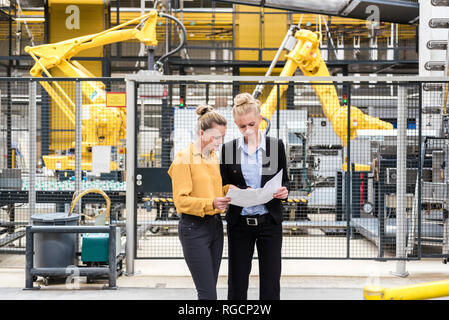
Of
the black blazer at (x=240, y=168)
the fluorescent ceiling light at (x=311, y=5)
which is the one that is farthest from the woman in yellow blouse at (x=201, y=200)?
the fluorescent ceiling light at (x=311, y=5)

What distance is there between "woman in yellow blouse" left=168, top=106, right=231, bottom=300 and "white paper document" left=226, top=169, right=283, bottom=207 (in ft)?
0.19

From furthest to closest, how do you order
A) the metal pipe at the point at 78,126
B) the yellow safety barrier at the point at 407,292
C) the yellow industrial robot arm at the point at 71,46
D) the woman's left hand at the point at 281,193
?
1. the yellow industrial robot arm at the point at 71,46
2. the metal pipe at the point at 78,126
3. the woman's left hand at the point at 281,193
4. the yellow safety barrier at the point at 407,292

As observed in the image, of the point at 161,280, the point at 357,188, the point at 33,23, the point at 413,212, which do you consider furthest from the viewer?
the point at 33,23

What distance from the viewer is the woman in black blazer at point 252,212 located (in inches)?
119

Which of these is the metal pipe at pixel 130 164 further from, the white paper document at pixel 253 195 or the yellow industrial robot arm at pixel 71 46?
the yellow industrial robot arm at pixel 71 46

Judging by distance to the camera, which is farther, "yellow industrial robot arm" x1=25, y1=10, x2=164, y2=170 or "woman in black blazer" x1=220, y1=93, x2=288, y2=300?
"yellow industrial robot arm" x1=25, y1=10, x2=164, y2=170

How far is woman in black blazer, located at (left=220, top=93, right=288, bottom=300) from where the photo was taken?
3025 millimetres

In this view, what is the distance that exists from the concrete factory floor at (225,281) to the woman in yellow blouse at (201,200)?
170cm

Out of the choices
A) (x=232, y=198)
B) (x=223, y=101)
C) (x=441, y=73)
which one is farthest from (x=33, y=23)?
(x=232, y=198)

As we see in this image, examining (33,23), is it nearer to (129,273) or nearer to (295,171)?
(295,171)

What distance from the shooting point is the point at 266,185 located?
2879 millimetres

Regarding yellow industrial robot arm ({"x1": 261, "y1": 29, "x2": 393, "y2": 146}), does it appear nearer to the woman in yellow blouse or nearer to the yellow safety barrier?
the woman in yellow blouse

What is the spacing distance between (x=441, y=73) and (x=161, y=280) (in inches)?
178

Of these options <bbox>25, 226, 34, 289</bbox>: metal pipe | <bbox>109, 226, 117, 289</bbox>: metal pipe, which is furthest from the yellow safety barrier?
<bbox>25, 226, 34, 289</bbox>: metal pipe
